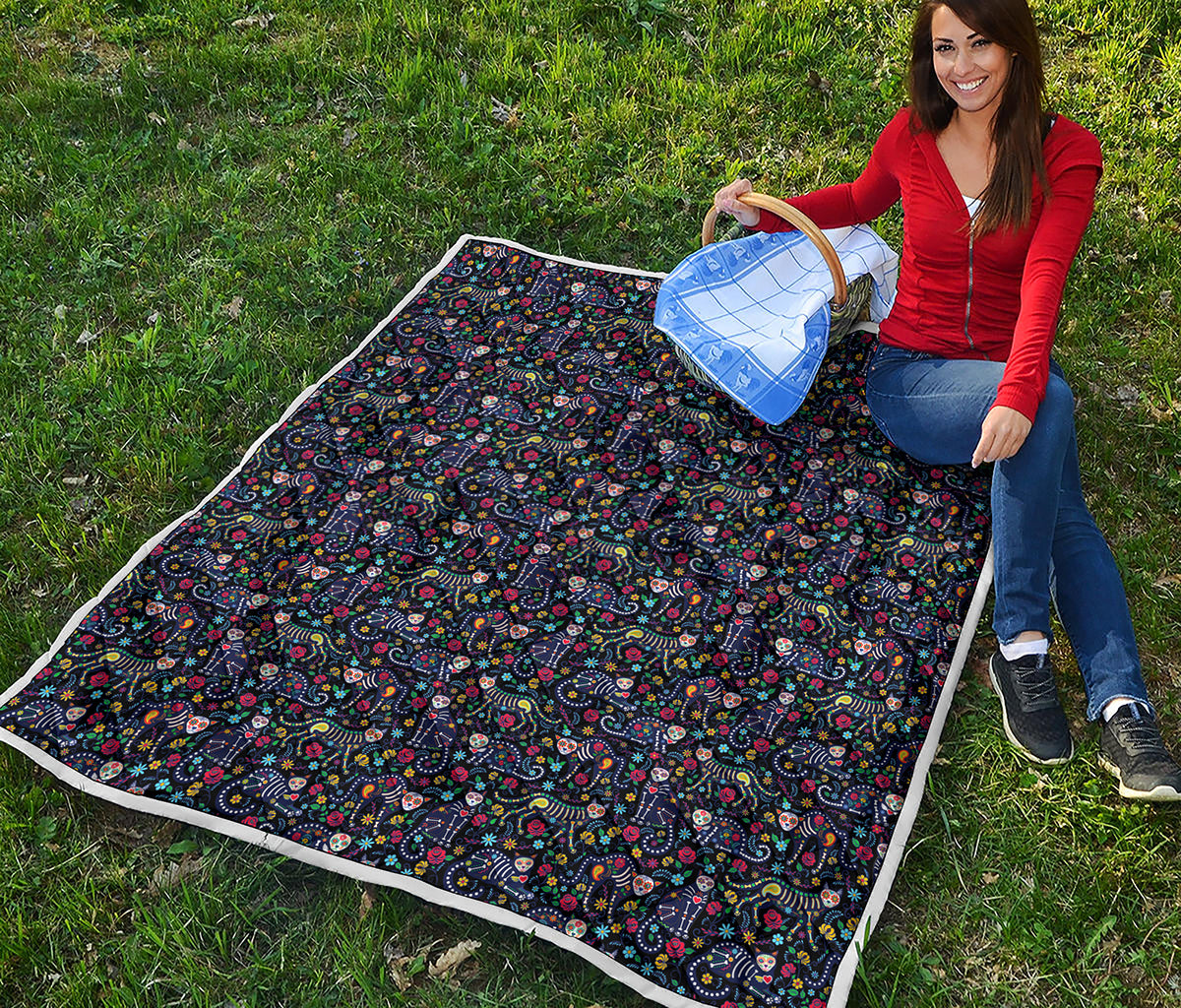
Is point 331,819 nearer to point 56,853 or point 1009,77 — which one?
point 56,853

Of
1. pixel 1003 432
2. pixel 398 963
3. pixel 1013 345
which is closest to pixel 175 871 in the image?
pixel 398 963

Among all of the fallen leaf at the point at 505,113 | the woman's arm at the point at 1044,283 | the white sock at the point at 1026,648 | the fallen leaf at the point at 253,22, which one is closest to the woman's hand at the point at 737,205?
the woman's arm at the point at 1044,283

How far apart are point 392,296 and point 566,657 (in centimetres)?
204

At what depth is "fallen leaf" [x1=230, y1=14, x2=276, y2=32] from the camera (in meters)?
5.92

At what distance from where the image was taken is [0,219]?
4.93 metres

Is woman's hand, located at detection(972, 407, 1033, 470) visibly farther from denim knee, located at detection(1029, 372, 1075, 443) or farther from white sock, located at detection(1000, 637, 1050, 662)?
white sock, located at detection(1000, 637, 1050, 662)

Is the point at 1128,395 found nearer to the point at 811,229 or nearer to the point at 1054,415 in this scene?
the point at 1054,415

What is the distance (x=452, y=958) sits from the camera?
271 centimetres

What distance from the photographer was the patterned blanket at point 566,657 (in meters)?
2.77

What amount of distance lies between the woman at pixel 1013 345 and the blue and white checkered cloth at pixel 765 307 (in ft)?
1.10

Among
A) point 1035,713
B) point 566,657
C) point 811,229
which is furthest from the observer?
point 811,229

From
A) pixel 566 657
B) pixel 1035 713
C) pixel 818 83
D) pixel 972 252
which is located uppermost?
pixel 972 252

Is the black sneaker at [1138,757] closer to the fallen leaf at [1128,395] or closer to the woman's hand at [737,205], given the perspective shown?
the fallen leaf at [1128,395]

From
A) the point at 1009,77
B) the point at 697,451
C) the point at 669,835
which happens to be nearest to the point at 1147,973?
the point at 669,835
